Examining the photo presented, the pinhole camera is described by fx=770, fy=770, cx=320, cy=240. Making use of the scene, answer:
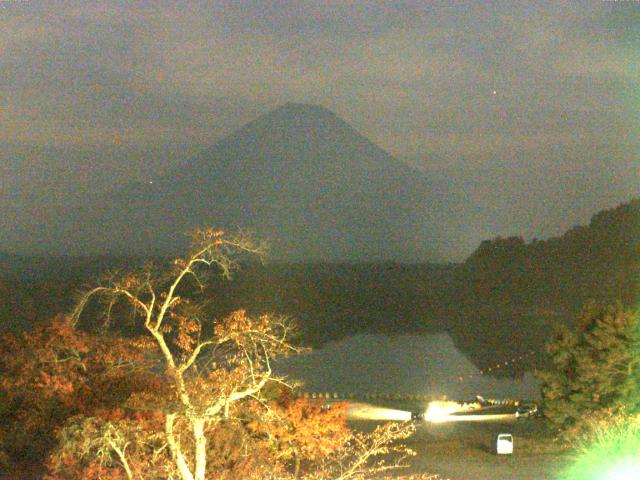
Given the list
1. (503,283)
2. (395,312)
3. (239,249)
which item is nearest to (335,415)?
(239,249)

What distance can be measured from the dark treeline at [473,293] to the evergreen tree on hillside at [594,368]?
19.5m

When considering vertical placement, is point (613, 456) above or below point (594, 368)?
below

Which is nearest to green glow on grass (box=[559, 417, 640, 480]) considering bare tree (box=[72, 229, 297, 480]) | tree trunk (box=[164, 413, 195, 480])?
bare tree (box=[72, 229, 297, 480])

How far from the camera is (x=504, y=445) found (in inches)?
630

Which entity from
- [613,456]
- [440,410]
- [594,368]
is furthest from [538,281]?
[613,456]

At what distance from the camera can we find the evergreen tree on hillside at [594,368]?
16875 millimetres

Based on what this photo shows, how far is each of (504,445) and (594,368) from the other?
112 inches

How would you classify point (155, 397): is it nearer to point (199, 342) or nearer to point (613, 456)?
point (199, 342)

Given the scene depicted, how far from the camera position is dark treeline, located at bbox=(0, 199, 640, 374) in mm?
49219

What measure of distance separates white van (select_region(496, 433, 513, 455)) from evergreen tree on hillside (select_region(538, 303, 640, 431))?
1591 millimetres

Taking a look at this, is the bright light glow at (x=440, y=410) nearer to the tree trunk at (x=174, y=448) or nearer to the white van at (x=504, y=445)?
the white van at (x=504, y=445)

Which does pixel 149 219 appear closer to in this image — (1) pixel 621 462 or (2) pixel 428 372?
(2) pixel 428 372

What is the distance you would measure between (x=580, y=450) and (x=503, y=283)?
62784 mm

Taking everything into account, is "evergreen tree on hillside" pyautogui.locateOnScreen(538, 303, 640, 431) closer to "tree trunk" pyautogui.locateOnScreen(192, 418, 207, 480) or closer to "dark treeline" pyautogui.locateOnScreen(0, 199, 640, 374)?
"tree trunk" pyautogui.locateOnScreen(192, 418, 207, 480)
